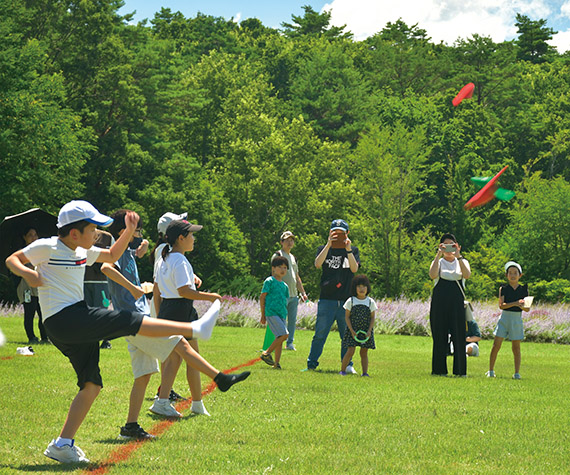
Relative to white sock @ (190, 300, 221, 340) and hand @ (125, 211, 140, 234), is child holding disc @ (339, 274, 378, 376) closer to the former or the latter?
hand @ (125, 211, 140, 234)

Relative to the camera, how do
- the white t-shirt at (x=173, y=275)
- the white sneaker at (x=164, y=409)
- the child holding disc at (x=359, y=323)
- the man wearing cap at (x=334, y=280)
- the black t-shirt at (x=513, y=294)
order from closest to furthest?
1. the white t-shirt at (x=173, y=275)
2. the white sneaker at (x=164, y=409)
3. the child holding disc at (x=359, y=323)
4. the man wearing cap at (x=334, y=280)
5. the black t-shirt at (x=513, y=294)

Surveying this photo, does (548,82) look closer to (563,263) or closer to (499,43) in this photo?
(499,43)

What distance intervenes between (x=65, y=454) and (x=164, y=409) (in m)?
2.02

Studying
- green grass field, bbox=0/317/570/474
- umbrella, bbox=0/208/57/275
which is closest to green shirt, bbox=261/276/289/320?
green grass field, bbox=0/317/570/474

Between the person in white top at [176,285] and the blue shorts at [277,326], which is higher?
the person in white top at [176,285]

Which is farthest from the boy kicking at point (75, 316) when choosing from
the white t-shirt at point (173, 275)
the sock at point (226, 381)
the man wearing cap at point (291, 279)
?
the man wearing cap at point (291, 279)

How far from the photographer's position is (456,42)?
78.1 m

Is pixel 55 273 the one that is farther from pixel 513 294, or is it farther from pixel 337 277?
pixel 513 294

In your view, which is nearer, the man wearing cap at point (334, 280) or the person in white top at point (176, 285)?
the person in white top at point (176, 285)

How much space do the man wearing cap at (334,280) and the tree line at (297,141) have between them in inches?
1043

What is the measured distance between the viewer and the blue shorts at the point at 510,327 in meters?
12.9

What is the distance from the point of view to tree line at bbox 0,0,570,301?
43.7m

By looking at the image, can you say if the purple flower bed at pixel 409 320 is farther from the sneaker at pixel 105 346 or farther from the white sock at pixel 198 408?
the white sock at pixel 198 408

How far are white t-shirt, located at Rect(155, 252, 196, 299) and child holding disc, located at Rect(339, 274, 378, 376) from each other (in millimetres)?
4780
